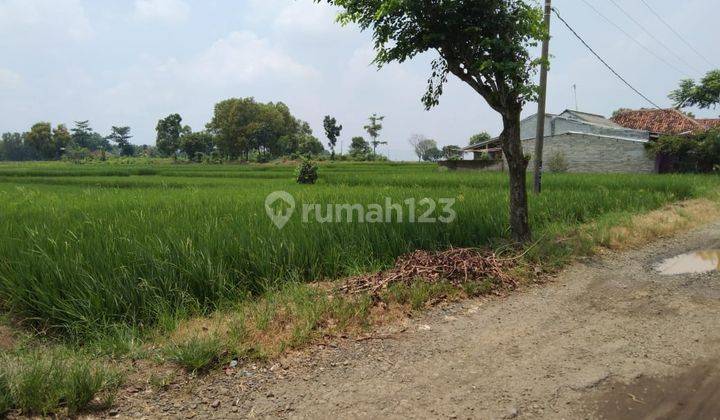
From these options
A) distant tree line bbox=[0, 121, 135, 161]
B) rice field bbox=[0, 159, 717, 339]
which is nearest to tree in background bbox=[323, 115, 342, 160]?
distant tree line bbox=[0, 121, 135, 161]

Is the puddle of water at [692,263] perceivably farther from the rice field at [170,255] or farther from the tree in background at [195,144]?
the tree in background at [195,144]

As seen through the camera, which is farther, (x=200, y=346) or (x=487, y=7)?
(x=487, y=7)

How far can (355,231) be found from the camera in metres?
5.78

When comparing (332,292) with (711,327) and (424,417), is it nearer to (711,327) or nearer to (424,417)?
(424,417)

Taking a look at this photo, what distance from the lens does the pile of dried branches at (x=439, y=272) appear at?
14.7 ft

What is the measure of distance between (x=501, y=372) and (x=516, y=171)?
12.6 ft

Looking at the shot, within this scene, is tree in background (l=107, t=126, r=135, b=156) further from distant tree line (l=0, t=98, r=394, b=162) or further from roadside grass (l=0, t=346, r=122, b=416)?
roadside grass (l=0, t=346, r=122, b=416)

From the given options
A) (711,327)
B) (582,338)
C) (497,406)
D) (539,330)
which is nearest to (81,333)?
(497,406)

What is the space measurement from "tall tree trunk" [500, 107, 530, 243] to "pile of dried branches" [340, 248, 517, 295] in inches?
52.2

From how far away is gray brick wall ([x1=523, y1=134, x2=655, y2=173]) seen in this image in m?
25.5

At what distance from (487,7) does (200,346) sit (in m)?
5.16

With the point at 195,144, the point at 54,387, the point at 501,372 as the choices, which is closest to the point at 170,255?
the point at 54,387

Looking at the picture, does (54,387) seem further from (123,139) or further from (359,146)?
(123,139)

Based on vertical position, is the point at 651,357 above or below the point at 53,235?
below
